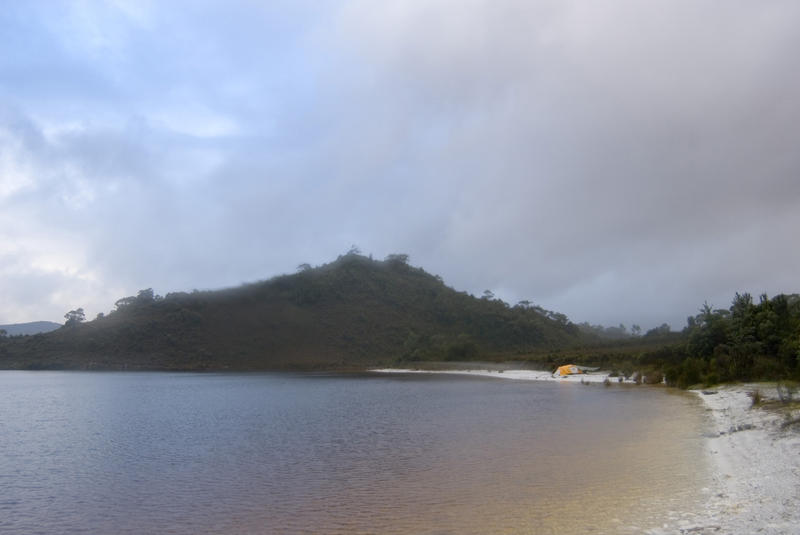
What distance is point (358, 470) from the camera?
47.7 ft

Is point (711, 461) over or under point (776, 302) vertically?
under

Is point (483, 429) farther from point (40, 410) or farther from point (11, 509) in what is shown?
point (40, 410)

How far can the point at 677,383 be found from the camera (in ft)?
118

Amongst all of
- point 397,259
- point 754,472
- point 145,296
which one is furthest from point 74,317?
point 754,472

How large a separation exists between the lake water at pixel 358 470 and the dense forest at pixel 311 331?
46130 mm

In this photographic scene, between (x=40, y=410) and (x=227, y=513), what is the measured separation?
81.5ft

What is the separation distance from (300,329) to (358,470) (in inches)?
4062

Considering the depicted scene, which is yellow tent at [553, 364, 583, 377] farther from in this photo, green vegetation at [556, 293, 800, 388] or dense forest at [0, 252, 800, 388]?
green vegetation at [556, 293, 800, 388]

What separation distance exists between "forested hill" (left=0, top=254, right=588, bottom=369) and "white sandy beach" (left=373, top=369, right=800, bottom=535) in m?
82.0

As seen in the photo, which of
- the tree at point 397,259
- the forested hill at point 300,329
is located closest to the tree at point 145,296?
the forested hill at point 300,329

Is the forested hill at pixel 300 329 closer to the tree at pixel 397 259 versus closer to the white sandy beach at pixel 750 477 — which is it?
the tree at pixel 397 259

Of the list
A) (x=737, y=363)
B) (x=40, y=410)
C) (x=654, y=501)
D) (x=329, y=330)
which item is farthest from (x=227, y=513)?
(x=329, y=330)

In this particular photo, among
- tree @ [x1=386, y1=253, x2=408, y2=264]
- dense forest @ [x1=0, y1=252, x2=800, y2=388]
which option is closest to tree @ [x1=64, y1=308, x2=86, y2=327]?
dense forest @ [x1=0, y1=252, x2=800, y2=388]

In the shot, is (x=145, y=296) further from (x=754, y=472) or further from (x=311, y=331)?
(x=754, y=472)
